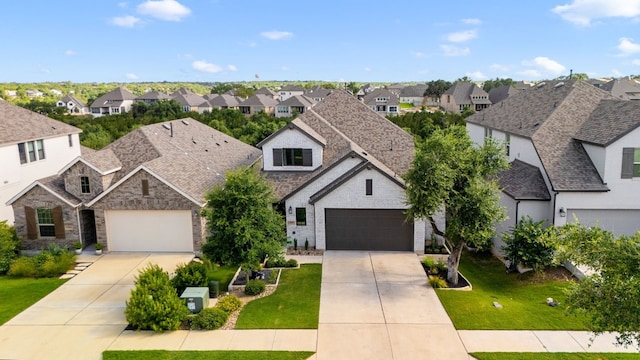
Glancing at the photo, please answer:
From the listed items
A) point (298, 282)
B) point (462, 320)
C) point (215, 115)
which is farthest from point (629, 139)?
point (215, 115)

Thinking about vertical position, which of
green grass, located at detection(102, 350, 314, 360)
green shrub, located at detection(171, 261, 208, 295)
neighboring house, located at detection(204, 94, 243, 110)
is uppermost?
neighboring house, located at detection(204, 94, 243, 110)

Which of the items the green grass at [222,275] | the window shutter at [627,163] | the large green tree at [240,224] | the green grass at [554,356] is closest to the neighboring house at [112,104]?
the green grass at [222,275]

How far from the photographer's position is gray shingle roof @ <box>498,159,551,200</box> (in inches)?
879

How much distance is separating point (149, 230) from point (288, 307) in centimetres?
1038

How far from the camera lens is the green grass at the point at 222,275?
64.6ft

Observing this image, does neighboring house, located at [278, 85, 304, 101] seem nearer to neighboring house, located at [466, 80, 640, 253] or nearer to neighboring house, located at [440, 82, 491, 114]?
neighboring house, located at [440, 82, 491, 114]

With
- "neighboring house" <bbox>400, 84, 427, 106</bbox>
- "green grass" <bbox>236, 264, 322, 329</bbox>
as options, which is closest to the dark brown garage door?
"green grass" <bbox>236, 264, 322, 329</bbox>

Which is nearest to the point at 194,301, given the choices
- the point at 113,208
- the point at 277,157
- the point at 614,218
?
the point at 113,208

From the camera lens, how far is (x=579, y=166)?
73.6 ft

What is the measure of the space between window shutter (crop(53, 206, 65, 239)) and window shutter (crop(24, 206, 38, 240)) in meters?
1.07

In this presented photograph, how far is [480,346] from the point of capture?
46.6ft

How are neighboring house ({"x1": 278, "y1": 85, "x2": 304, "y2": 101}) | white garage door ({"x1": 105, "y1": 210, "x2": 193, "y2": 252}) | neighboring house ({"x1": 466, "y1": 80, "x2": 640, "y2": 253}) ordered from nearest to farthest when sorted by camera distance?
neighboring house ({"x1": 466, "y1": 80, "x2": 640, "y2": 253}) → white garage door ({"x1": 105, "y1": 210, "x2": 193, "y2": 252}) → neighboring house ({"x1": 278, "y1": 85, "x2": 304, "y2": 101})

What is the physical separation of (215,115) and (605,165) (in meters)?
66.1

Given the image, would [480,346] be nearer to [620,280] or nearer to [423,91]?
[620,280]
